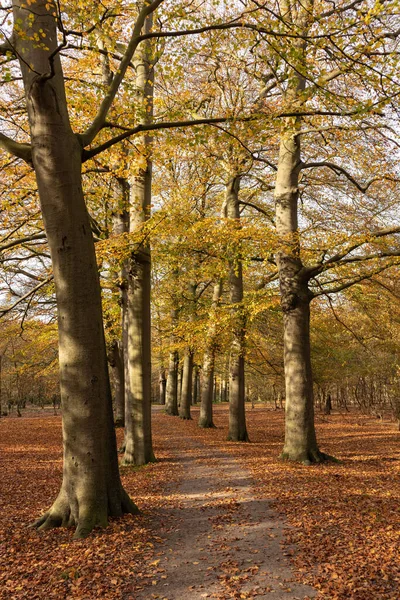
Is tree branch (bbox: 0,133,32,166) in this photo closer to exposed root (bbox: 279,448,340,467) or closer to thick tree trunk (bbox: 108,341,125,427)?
exposed root (bbox: 279,448,340,467)

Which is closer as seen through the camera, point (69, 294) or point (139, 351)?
point (69, 294)

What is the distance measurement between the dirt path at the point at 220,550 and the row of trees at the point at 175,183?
1.06 m

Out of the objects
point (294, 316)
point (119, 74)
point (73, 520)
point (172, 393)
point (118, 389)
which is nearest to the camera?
point (73, 520)

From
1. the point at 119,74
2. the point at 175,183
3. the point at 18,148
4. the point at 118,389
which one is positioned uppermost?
the point at 175,183

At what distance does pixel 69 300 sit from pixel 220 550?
134 inches

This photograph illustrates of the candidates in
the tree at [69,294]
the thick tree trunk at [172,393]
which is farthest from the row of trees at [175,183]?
the thick tree trunk at [172,393]

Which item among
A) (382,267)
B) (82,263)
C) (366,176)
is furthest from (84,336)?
(366,176)

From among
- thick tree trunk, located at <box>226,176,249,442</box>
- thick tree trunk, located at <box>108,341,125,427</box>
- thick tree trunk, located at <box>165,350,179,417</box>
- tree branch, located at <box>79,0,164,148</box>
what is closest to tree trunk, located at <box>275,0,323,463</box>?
thick tree trunk, located at <box>226,176,249,442</box>

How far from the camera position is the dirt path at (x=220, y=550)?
13.0 ft

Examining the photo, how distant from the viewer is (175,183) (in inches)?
787

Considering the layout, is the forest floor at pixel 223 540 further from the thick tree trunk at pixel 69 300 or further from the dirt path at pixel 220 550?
the thick tree trunk at pixel 69 300

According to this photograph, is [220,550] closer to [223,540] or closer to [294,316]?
[223,540]

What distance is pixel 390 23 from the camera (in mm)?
9977

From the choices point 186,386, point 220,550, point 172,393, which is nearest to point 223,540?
point 220,550
